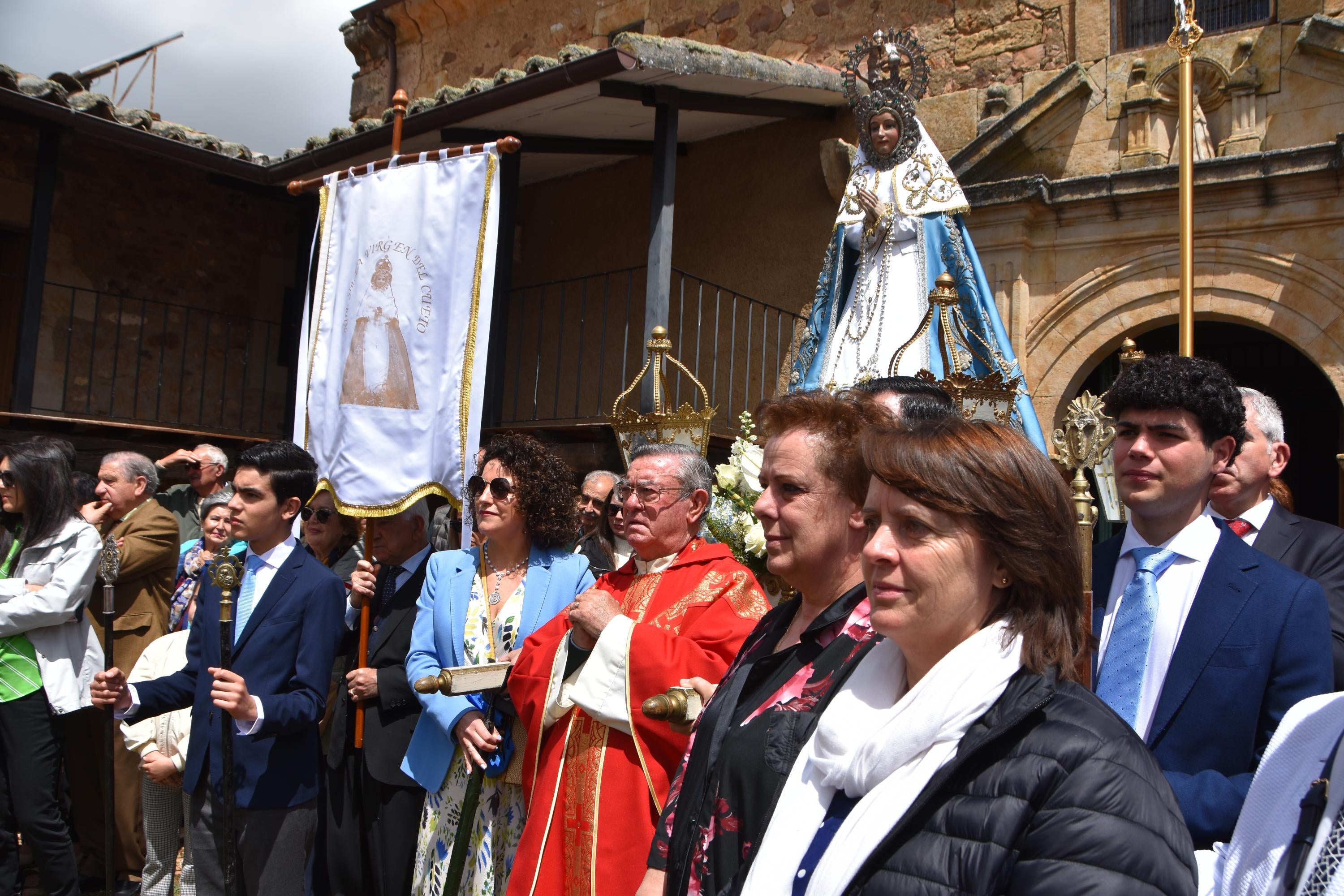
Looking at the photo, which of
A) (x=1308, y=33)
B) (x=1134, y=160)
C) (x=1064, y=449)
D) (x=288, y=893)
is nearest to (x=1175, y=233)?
(x=1134, y=160)

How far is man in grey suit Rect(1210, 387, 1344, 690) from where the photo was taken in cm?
279

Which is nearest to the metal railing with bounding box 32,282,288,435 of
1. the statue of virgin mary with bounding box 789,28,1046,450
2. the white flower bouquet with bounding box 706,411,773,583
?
the statue of virgin mary with bounding box 789,28,1046,450

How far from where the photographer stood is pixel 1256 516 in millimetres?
3121

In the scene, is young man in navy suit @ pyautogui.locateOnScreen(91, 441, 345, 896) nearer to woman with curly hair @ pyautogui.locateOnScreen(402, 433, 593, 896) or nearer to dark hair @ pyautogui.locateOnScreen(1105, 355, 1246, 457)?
woman with curly hair @ pyautogui.locateOnScreen(402, 433, 593, 896)

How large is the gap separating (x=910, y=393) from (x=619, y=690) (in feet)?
3.63

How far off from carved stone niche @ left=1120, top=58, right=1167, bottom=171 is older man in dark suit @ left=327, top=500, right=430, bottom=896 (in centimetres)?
533

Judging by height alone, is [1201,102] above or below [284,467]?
above

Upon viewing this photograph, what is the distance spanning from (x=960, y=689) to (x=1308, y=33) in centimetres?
652

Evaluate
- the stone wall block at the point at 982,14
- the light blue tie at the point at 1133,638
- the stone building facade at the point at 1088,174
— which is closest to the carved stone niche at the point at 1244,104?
the stone building facade at the point at 1088,174

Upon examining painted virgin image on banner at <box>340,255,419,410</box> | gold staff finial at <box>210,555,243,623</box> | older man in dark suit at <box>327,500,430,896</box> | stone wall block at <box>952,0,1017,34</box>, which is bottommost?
older man in dark suit at <box>327,500,430,896</box>

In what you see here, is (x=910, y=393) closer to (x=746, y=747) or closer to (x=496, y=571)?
(x=746, y=747)

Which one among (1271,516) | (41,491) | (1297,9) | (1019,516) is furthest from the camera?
(1297,9)

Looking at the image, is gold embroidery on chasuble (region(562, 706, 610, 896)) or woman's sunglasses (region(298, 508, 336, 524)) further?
woman's sunglasses (region(298, 508, 336, 524))

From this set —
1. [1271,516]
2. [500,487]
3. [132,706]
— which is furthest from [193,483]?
[1271,516]
